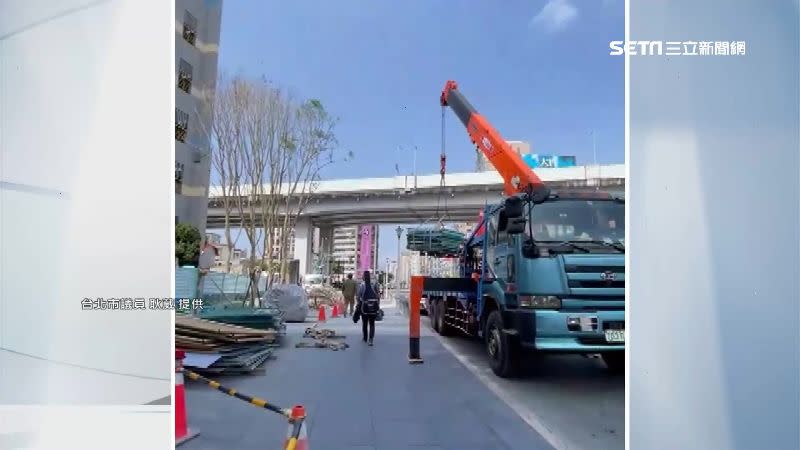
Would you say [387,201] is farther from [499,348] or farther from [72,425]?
[72,425]

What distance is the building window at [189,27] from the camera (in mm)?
4418

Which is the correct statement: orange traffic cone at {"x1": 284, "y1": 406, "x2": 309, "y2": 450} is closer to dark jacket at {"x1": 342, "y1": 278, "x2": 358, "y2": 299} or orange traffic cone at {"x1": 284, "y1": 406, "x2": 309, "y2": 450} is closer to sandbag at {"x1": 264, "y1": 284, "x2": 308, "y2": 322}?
sandbag at {"x1": 264, "y1": 284, "x2": 308, "y2": 322}

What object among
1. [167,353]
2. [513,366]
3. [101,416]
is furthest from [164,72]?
[513,366]

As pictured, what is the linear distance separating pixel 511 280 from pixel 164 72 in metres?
3.84

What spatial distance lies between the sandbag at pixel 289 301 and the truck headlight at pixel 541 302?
890 centimetres

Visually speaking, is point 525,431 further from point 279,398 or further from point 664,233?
point 279,398

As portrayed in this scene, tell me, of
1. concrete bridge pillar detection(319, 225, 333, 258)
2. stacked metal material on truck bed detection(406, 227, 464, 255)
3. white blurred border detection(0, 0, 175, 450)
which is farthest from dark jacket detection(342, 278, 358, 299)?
concrete bridge pillar detection(319, 225, 333, 258)

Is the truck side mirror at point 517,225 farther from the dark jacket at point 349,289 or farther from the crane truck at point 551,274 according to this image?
the dark jacket at point 349,289

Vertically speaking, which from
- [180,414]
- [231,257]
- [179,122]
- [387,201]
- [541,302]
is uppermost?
[387,201]

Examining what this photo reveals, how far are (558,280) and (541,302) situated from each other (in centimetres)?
28

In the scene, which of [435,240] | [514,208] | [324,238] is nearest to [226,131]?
[435,240]

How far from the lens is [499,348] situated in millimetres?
5789

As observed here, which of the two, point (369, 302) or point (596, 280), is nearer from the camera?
point (596, 280)

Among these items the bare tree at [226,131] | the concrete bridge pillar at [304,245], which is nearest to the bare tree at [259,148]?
the bare tree at [226,131]
